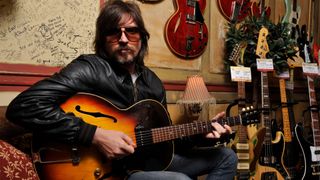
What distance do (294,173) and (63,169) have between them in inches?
87.2

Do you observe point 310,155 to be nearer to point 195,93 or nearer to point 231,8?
point 195,93

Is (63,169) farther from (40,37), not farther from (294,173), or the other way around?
(294,173)

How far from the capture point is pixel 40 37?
2.04m

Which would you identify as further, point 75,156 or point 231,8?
point 231,8

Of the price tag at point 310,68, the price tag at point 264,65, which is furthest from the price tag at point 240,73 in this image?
the price tag at point 310,68

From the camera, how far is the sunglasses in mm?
1750

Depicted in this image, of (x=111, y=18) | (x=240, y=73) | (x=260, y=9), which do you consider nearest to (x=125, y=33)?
(x=111, y=18)

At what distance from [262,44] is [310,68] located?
67 centimetres

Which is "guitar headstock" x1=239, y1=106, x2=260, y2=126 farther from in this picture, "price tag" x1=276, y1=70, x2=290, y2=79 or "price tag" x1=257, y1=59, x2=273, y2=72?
"price tag" x1=276, y1=70, x2=290, y2=79

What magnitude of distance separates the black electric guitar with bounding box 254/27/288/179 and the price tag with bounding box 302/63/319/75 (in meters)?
0.53

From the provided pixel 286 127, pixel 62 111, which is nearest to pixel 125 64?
pixel 62 111

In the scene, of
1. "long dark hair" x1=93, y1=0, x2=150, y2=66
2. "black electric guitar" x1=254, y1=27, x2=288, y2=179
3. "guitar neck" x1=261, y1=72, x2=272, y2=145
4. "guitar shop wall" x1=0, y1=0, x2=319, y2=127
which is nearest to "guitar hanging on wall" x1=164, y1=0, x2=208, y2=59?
"guitar shop wall" x1=0, y1=0, x2=319, y2=127

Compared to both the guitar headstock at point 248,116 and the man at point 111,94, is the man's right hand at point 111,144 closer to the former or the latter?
the man at point 111,94

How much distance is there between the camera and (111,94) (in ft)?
5.54
